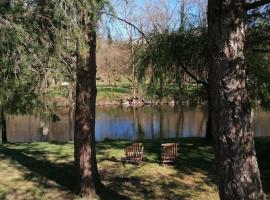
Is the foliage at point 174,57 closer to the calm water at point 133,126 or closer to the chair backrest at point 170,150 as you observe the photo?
the chair backrest at point 170,150

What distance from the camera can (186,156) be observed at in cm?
1644

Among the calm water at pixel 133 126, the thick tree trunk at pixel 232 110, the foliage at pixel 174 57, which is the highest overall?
the foliage at pixel 174 57

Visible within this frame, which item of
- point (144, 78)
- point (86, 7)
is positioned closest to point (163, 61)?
point (144, 78)

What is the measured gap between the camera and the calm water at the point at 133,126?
1211 inches

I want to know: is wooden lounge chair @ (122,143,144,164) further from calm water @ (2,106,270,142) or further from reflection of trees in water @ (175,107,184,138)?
reflection of trees in water @ (175,107,184,138)

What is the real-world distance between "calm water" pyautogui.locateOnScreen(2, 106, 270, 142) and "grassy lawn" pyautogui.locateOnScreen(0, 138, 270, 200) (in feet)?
Answer: 36.1

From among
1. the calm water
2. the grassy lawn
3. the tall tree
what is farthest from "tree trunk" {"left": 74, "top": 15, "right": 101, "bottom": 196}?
the calm water

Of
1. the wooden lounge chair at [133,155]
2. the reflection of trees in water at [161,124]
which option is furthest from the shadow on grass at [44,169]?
the reflection of trees in water at [161,124]

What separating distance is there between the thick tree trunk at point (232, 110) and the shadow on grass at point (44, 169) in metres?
6.71

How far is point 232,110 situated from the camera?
5441mm

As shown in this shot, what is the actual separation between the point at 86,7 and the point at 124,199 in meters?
5.06

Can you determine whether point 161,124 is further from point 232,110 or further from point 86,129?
point 232,110

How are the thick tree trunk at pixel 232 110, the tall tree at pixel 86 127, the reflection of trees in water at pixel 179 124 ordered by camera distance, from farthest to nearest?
the reflection of trees in water at pixel 179 124 → the tall tree at pixel 86 127 → the thick tree trunk at pixel 232 110

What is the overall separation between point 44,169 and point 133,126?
22024 mm
